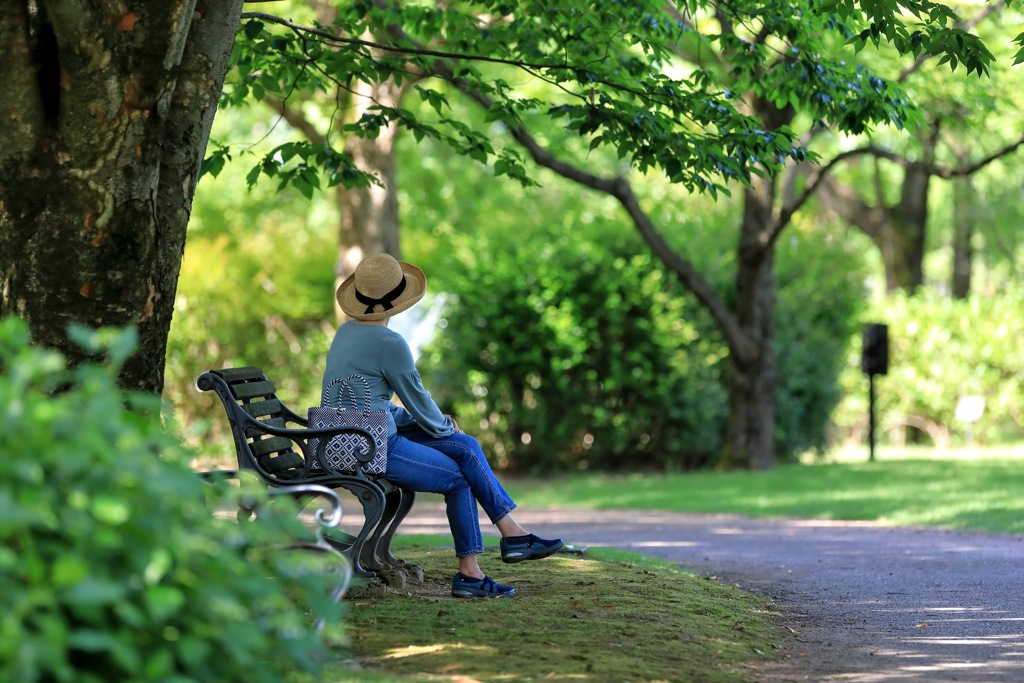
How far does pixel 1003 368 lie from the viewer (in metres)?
23.4

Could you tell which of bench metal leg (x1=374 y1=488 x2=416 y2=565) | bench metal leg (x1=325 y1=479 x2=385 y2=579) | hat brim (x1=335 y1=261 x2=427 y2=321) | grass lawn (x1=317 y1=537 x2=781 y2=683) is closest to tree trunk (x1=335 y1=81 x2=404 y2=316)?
grass lawn (x1=317 y1=537 x2=781 y2=683)

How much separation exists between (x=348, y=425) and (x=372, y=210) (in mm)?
10571

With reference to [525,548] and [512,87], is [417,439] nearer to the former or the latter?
[525,548]

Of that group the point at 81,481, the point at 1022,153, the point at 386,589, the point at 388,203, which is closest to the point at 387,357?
the point at 386,589

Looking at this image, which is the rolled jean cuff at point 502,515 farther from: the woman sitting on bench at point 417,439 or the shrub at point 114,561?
the shrub at point 114,561

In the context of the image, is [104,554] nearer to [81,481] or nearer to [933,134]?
[81,481]

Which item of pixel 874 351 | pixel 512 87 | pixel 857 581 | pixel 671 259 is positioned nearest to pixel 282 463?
pixel 512 87

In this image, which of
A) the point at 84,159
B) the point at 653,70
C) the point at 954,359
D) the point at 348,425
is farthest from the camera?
the point at 954,359

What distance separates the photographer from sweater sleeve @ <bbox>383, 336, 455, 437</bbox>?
682cm

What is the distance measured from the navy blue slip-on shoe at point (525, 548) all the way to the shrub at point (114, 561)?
386 centimetres

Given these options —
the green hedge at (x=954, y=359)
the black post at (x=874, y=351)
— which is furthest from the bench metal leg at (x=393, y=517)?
the green hedge at (x=954, y=359)

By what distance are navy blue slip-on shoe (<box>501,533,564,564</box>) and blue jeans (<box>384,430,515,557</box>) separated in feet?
0.64

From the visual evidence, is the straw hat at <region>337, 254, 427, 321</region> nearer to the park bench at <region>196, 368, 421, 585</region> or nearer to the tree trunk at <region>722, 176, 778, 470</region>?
the park bench at <region>196, 368, 421, 585</region>

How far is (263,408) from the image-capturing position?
710 centimetres
